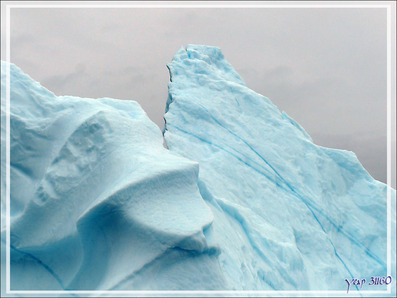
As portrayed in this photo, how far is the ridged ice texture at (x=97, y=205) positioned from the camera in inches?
147

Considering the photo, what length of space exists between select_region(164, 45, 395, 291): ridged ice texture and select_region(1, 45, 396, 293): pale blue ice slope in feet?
0.05

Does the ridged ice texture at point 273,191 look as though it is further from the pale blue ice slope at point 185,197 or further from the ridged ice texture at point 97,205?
the ridged ice texture at point 97,205

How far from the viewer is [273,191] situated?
5586 millimetres

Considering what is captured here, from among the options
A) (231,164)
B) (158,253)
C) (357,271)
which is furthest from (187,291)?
(357,271)

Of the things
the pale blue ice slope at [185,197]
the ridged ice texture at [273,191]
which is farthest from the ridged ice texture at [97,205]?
Result: the ridged ice texture at [273,191]

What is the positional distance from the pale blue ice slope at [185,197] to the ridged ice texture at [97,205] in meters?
0.01

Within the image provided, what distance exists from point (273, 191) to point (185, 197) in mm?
1855

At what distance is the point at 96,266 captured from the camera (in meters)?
4.00

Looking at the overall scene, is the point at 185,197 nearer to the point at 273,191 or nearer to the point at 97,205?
the point at 97,205

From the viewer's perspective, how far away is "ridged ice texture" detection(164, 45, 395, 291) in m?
4.89

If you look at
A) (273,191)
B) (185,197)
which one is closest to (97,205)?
(185,197)

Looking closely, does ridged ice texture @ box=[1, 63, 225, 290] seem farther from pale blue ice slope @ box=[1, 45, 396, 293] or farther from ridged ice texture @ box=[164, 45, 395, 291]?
ridged ice texture @ box=[164, 45, 395, 291]

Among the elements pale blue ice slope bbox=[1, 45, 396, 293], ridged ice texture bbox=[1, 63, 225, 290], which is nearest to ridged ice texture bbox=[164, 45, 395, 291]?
pale blue ice slope bbox=[1, 45, 396, 293]

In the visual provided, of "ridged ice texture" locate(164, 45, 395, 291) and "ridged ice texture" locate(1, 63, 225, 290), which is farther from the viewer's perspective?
"ridged ice texture" locate(164, 45, 395, 291)
